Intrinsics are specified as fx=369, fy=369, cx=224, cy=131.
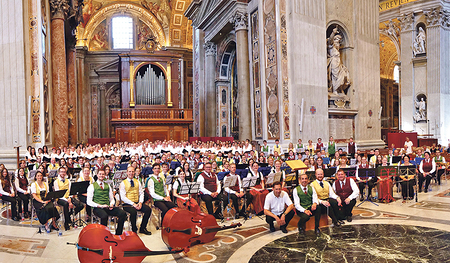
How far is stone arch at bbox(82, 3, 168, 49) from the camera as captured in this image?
34.5m

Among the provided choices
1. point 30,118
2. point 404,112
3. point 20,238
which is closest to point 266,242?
point 20,238

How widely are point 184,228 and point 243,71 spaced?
49.4 ft

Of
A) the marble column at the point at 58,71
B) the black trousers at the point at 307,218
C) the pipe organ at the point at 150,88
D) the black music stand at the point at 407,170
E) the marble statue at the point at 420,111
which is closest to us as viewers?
the black trousers at the point at 307,218

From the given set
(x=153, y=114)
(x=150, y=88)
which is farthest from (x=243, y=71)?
(x=150, y=88)

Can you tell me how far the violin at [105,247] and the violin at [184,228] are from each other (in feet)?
2.71

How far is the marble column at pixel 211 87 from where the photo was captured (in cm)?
2622

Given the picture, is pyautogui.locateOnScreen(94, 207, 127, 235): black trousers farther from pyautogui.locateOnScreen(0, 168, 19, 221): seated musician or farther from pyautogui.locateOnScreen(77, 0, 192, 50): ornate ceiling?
pyautogui.locateOnScreen(77, 0, 192, 50): ornate ceiling

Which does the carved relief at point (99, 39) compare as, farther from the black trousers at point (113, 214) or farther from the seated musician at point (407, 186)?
the seated musician at point (407, 186)

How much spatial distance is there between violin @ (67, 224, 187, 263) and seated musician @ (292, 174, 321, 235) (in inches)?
126

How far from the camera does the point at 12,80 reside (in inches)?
528

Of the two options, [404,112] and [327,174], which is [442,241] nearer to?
[327,174]

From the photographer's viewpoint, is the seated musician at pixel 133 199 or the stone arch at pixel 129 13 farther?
the stone arch at pixel 129 13

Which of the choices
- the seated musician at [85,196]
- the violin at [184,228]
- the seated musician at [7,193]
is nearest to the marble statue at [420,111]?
the violin at [184,228]

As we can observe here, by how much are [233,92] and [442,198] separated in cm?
1759
